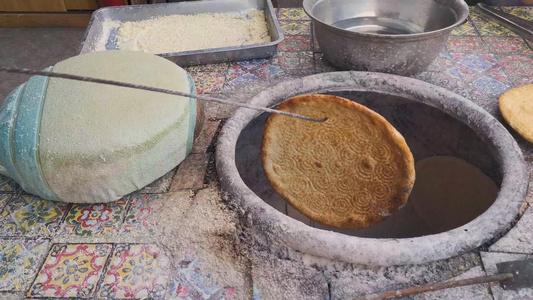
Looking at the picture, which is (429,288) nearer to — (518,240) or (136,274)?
(518,240)

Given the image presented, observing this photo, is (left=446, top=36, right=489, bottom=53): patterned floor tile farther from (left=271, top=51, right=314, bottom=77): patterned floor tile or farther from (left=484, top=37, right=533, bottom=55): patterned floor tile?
(left=271, top=51, right=314, bottom=77): patterned floor tile

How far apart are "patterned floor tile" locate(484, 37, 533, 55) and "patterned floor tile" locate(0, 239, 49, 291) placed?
3.27 m

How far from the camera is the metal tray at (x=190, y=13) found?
114 inches

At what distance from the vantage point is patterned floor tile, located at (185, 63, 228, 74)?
2918 millimetres

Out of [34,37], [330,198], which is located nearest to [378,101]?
[330,198]

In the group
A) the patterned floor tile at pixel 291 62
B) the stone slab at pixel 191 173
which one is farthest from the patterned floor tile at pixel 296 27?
the stone slab at pixel 191 173

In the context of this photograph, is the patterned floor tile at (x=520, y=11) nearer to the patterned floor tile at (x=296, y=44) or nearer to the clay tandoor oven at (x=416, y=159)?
the clay tandoor oven at (x=416, y=159)

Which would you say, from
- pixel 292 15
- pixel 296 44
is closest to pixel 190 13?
pixel 292 15

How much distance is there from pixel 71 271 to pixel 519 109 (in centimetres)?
257

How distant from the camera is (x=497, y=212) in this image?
1.74 metres

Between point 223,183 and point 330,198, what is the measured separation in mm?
637

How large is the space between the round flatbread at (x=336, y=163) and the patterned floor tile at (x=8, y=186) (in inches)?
52.6

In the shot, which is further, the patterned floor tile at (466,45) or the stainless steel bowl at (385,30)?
the patterned floor tile at (466,45)

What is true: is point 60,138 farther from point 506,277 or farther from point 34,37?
point 34,37
